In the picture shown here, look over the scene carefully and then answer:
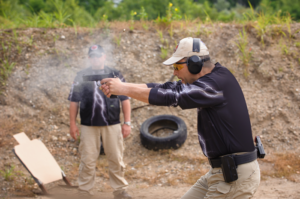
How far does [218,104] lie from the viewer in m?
1.93

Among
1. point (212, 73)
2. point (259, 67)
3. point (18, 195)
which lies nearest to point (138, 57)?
point (259, 67)

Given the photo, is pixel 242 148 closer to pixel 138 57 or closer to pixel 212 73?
pixel 212 73

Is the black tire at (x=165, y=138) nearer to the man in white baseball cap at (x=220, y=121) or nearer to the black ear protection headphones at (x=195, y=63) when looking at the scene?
the man in white baseball cap at (x=220, y=121)

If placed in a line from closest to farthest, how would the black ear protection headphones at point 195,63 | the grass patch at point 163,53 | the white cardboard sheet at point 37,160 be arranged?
the black ear protection headphones at point 195,63
the white cardboard sheet at point 37,160
the grass patch at point 163,53

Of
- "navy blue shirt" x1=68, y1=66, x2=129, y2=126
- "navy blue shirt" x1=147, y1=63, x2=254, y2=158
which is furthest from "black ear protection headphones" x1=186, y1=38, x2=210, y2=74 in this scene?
"navy blue shirt" x1=68, y1=66, x2=129, y2=126

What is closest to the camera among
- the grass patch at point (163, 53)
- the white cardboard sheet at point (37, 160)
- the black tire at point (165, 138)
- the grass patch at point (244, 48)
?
the white cardboard sheet at point (37, 160)

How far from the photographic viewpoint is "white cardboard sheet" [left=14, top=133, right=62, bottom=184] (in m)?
3.79

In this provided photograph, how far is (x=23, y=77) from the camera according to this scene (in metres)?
6.41

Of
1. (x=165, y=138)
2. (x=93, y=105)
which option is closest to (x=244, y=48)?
(x=165, y=138)

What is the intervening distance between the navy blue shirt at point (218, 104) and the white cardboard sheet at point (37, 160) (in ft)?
9.35

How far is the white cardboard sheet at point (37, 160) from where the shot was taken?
12.4 feet

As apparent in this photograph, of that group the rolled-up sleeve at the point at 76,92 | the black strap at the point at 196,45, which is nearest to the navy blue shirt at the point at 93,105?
the rolled-up sleeve at the point at 76,92

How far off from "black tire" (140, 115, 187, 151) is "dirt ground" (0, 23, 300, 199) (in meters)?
0.20

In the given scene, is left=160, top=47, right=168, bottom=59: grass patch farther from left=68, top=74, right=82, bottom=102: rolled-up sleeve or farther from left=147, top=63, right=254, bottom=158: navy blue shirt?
left=147, top=63, right=254, bottom=158: navy blue shirt
